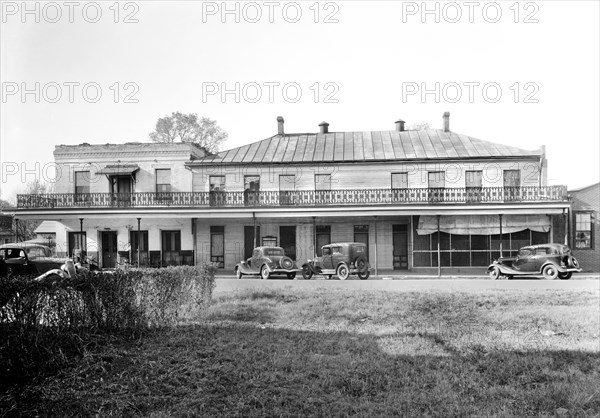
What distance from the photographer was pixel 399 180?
29.7m

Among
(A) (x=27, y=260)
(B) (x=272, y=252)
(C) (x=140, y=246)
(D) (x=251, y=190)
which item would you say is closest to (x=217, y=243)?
(D) (x=251, y=190)

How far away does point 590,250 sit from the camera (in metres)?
27.1

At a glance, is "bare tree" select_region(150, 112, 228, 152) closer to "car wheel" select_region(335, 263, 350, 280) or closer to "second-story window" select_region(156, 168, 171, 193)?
"second-story window" select_region(156, 168, 171, 193)

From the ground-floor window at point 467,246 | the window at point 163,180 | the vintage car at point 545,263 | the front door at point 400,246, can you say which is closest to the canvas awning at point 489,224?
the ground-floor window at point 467,246

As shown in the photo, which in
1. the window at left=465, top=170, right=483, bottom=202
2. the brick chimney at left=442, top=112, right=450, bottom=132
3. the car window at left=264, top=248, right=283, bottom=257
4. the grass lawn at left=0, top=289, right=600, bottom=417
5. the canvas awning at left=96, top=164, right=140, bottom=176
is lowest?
the grass lawn at left=0, top=289, right=600, bottom=417

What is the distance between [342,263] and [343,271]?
0.37 m

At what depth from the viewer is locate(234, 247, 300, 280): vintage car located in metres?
23.3

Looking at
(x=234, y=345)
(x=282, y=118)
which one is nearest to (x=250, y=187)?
(x=282, y=118)

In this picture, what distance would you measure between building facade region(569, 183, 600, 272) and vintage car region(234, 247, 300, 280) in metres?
15.4

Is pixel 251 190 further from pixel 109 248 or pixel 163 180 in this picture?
pixel 109 248

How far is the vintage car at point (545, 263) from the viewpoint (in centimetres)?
2158

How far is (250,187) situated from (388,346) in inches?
888

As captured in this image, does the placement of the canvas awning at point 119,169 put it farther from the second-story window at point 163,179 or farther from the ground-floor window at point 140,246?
the ground-floor window at point 140,246

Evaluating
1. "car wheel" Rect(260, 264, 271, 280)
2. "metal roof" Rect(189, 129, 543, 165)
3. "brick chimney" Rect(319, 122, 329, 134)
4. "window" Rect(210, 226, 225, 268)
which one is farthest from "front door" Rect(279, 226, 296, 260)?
"brick chimney" Rect(319, 122, 329, 134)
